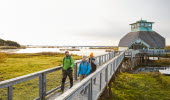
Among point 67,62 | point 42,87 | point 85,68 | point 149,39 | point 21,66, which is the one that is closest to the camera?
point 42,87

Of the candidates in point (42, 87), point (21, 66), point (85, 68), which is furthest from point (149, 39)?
point (42, 87)

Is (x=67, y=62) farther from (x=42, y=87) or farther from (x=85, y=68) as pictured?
(x=42, y=87)

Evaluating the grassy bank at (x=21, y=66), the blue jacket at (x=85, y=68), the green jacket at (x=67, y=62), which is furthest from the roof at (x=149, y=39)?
the green jacket at (x=67, y=62)

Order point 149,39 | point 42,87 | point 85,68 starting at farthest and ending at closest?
1. point 149,39
2. point 85,68
3. point 42,87

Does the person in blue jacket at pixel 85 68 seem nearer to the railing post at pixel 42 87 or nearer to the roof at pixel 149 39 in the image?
the railing post at pixel 42 87

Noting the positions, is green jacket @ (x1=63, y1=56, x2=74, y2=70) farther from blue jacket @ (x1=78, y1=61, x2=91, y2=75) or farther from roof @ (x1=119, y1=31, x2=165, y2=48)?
roof @ (x1=119, y1=31, x2=165, y2=48)

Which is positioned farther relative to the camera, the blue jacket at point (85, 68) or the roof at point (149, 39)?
the roof at point (149, 39)

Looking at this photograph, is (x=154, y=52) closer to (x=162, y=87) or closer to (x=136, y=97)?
(x=162, y=87)

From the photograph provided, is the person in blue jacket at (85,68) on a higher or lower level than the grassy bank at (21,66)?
higher

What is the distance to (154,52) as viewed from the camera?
39062 mm

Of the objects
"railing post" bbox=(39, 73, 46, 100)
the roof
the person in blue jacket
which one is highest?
the roof

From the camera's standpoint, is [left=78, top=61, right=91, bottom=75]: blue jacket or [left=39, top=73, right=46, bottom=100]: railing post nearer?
[left=39, top=73, right=46, bottom=100]: railing post

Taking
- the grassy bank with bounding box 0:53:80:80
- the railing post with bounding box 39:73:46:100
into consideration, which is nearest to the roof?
the grassy bank with bounding box 0:53:80:80

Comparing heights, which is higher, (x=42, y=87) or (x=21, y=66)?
(x=42, y=87)
